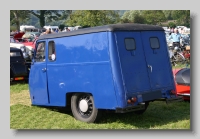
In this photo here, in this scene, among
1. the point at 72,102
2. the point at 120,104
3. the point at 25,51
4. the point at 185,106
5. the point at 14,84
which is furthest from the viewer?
the point at 25,51

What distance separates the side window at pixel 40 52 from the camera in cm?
866

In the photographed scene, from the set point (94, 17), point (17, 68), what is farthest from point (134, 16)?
point (17, 68)

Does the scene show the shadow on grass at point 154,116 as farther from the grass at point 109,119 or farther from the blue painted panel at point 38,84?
the blue painted panel at point 38,84

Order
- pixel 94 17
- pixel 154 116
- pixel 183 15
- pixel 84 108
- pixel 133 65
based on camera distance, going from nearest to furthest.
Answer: pixel 133 65 → pixel 84 108 → pixel 154 116 → pixel 183 15 → pixel 94 17

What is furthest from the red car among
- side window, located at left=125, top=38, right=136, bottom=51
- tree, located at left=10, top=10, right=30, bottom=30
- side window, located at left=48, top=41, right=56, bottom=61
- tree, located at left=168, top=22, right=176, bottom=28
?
tree, located at left=168, top=22, right=176, bottom=28

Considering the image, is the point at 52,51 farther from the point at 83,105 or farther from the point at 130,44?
the point at 130,44

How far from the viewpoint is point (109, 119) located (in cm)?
807

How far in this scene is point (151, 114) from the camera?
8.68m

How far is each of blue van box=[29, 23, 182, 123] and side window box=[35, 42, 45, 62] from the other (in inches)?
3.7

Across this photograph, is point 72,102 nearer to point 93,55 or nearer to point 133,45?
point 93,55

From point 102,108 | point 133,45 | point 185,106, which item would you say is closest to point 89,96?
point 102,108

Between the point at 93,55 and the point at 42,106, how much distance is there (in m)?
2.80

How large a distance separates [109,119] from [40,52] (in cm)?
259

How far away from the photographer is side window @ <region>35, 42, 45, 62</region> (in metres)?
8.66
